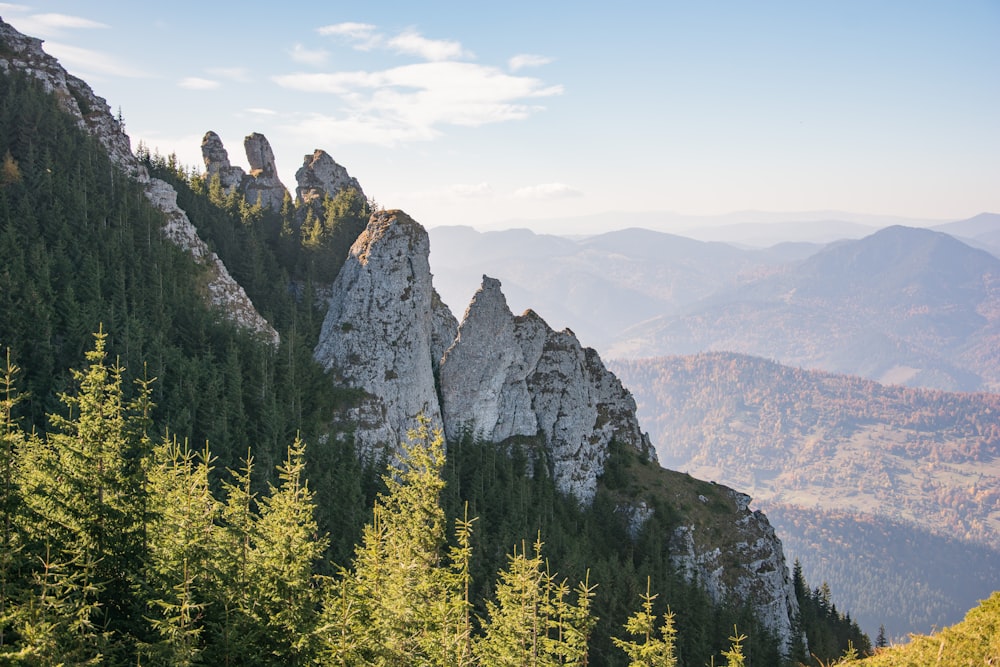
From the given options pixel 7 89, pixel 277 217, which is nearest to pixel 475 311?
pixel 277 217

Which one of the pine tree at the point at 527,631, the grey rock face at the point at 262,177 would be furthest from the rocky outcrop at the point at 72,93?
the pine tree at the point at 527,631

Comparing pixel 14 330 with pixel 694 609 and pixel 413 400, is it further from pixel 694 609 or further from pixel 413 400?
pixel 694 609

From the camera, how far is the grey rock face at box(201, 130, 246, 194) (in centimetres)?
11175

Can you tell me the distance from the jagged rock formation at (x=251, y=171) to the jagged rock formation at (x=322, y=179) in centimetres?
370

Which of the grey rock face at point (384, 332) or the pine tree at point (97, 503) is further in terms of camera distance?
the grey rock face at point (384, 332)

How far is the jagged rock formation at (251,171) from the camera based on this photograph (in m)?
112

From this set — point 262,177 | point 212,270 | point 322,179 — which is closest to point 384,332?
point 212,270

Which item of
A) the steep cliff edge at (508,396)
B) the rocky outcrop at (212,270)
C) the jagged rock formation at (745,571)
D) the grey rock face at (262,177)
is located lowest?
the jagged rock formation at (745,571)

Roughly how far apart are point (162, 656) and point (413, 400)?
62.4 meters

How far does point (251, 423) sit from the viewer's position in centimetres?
6506

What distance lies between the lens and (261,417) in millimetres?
65375

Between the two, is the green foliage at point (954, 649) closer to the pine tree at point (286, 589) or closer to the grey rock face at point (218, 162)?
the pine tree at point (286, 589)

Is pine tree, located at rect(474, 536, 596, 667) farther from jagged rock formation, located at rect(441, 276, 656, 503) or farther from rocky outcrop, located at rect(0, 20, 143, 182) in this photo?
rocky outcrop, located at rect(0, 20, 143, 182)

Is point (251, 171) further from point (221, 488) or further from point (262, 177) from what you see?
point (221, 488)
